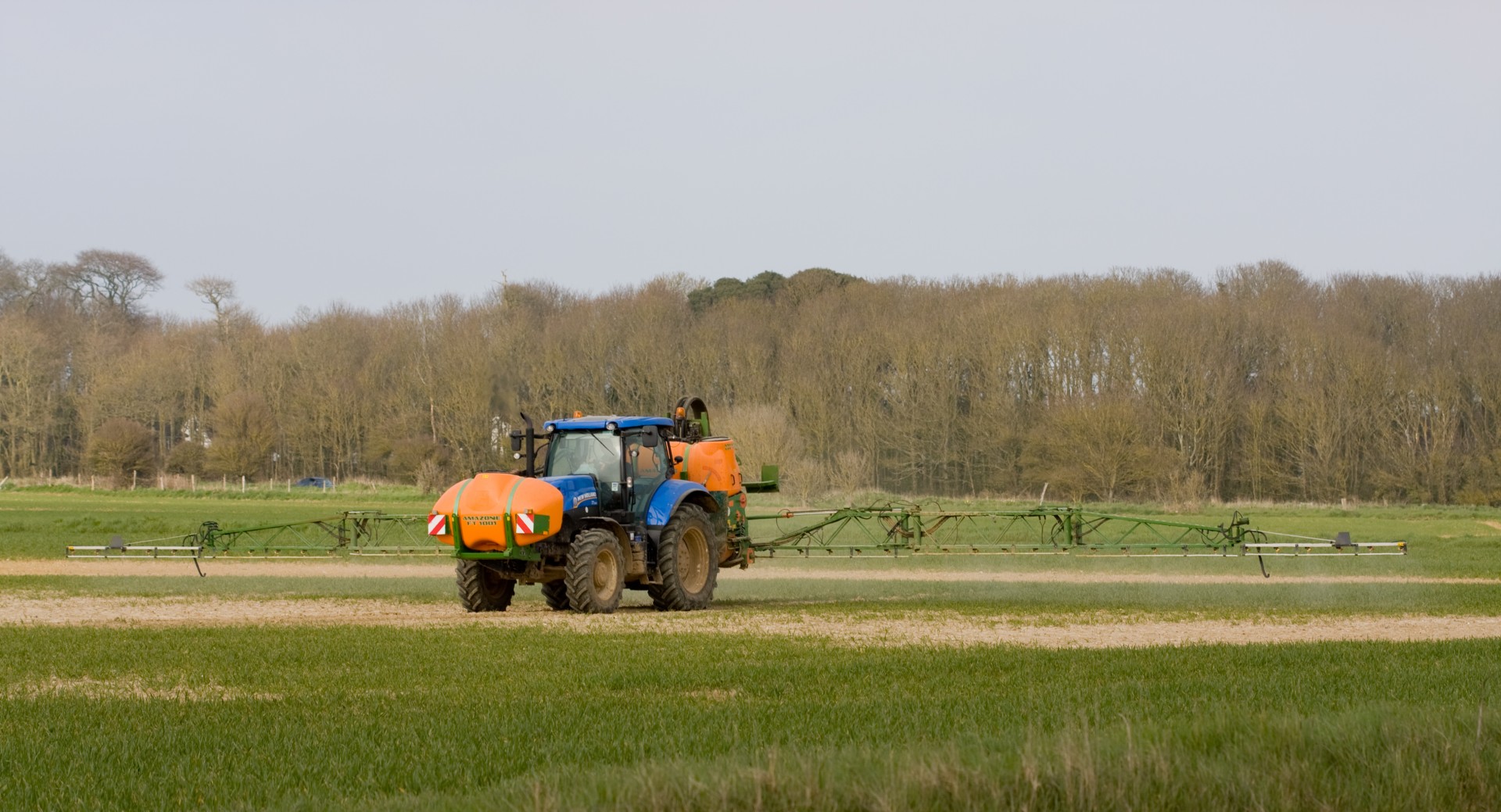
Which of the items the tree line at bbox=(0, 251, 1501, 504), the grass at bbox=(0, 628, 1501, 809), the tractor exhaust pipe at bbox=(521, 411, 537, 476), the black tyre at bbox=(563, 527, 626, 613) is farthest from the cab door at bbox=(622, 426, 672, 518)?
the tree line at bbox=(0, 251, 1501, 504)

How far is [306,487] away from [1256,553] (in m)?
57.4

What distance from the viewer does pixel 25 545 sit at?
130 feet

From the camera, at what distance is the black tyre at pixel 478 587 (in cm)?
2056

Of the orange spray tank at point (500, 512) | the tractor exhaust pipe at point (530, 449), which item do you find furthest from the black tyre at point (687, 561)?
the tractor exhaust pipe at point (530, 449)

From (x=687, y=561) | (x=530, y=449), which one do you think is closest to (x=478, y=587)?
(x=530, y=449)

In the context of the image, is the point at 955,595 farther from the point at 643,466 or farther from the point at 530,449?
the point at 530,449

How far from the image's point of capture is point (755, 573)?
3275cm

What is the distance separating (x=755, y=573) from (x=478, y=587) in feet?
42.0

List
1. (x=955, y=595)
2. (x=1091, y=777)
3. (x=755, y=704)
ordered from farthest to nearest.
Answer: (x=955, y=595), (x=755, y=704), (x=1091, y=777)

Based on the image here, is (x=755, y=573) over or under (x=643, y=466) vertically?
under

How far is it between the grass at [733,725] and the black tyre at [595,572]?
445 cm

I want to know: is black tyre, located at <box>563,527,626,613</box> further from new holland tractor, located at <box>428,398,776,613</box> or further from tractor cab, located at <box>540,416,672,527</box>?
tractor cab, located at <box>540,416,672,527</box>

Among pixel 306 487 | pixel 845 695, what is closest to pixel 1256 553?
pixel 845 695

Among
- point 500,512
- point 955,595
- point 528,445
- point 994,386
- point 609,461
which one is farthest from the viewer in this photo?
point 994,386
